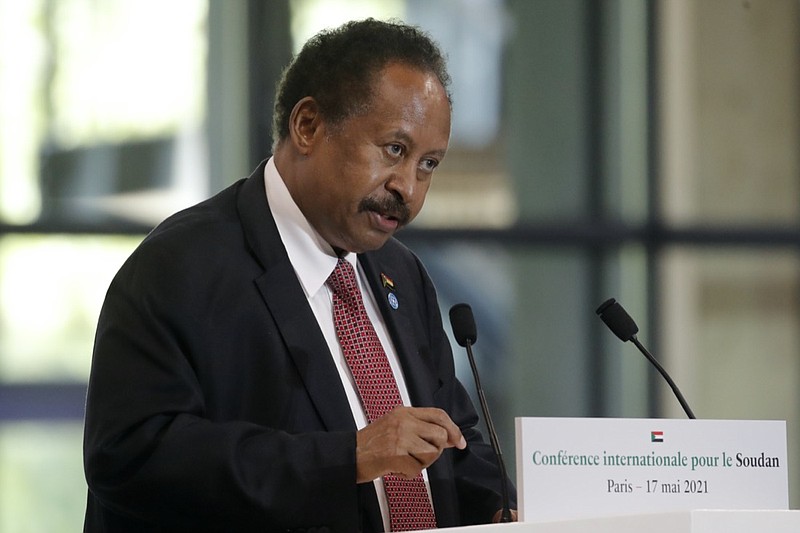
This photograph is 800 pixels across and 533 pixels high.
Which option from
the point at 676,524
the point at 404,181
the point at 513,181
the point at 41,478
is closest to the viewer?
the point at 676,524

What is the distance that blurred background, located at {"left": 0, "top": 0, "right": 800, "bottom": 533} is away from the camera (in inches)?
213

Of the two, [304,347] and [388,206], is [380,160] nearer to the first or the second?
[388,206]

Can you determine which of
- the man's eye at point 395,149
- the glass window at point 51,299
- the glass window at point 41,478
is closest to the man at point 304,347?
the man's eye at point 395,149

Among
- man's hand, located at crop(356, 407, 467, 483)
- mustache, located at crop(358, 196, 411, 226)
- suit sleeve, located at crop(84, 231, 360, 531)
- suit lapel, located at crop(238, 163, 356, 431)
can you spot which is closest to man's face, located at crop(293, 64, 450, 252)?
mustache, located at crop(358, 196, 411, 226)

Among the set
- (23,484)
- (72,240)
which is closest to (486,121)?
(72,240)

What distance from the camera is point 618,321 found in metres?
2.60

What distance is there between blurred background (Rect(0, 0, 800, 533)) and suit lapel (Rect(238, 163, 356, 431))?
2976 mm

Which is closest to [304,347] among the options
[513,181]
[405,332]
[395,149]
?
[405,332]

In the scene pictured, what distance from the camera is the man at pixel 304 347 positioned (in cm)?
221

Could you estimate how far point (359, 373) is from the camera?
8.30 feet

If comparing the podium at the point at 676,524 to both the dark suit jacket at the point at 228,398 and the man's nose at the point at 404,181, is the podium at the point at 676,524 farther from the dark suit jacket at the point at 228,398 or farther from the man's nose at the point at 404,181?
the man's nose at the point at 404,181

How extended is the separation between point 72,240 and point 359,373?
3177 millimetres

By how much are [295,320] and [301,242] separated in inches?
8.4

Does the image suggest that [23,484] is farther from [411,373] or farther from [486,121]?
[411,373]
